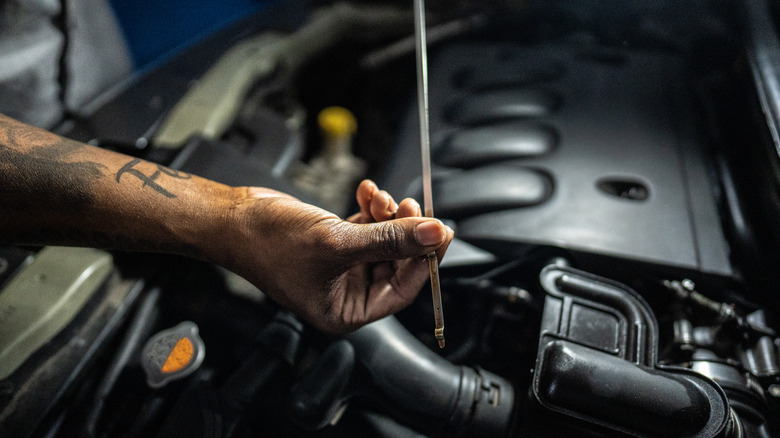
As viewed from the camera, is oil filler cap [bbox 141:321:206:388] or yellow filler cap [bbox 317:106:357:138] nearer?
oil filler cap [bbox 141:321:206:388]

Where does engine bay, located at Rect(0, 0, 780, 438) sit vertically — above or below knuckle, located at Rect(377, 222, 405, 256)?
below

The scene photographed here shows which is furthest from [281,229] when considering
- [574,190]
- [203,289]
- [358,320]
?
[574,190]

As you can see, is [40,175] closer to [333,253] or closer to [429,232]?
[333,253]

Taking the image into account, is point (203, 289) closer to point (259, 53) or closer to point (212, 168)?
point (212, 168)

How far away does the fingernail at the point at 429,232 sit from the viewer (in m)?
0.57

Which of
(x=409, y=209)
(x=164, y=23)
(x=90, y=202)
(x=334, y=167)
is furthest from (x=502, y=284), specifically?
(x=164, y=23)

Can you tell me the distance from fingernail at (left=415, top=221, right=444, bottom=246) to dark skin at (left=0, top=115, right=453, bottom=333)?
44 millimetres

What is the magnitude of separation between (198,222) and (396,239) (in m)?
0.33

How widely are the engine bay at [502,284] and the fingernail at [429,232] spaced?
235 millimetres

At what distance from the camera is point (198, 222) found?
2.29 feet

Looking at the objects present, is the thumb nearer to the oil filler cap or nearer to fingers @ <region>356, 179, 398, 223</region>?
fingers @ <region>356, 179, 398, 223</region>

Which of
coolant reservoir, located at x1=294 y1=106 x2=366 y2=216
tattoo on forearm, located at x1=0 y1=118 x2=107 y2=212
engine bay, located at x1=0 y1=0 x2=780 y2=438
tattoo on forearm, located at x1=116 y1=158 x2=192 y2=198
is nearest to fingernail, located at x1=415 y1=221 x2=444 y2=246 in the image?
engine bay, located at x1=0 y1=0 x2=780 y2=438

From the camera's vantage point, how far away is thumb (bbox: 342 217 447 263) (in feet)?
1.88

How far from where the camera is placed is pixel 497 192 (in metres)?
0.97
